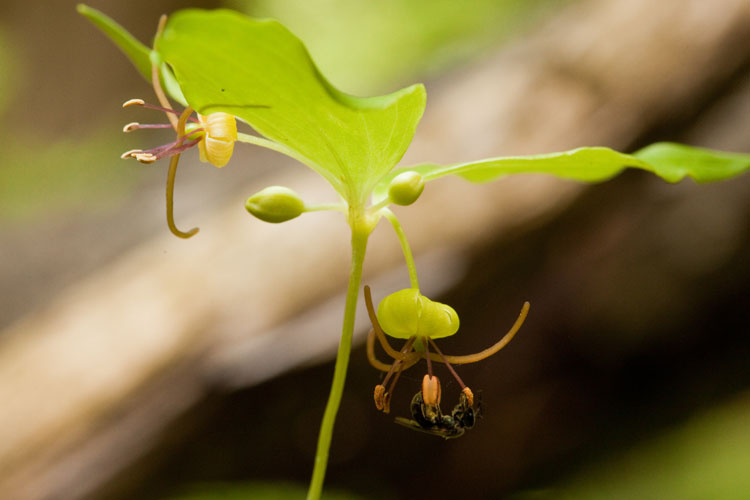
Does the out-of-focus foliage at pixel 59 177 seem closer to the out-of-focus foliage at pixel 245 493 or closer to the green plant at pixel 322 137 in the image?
the out-of-focus foliage at pixel 245 493

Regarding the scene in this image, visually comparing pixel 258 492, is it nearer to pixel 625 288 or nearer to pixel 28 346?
pixel 28 346

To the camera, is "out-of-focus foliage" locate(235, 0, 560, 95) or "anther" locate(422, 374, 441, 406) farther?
"out-of-focus foliage" locate(235, 0, 560, 95)

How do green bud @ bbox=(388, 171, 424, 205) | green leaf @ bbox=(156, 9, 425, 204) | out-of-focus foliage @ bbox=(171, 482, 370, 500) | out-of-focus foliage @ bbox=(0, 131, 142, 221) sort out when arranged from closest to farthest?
1. green leaf @ bbox=(156, 9, 425, 204)
2. green bud @ bbox=(388, 171, 424, 205)
3. out-of-focus foliage @ bbox=(171, 482, 370, 500)
4. out-of-focus foliage @ bbox=(0, 131, 142, 221)

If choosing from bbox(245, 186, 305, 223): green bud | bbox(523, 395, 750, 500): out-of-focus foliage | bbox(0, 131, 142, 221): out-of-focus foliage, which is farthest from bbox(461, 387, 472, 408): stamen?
bbox(0, 131, 142, 221): out-of-focus foliage

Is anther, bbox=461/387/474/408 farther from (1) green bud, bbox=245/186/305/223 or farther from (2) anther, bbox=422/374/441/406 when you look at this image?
(1) green bud, bbox=245/186/305/223

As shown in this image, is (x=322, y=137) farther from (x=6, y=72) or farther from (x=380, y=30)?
(x=6, y=72)

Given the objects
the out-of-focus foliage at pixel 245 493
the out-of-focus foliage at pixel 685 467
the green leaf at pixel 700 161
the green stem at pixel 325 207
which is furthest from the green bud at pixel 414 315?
the out-of-focus foliage at pixel 245 493
